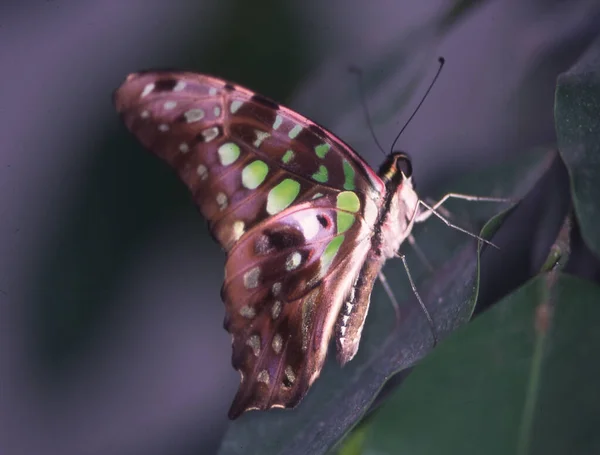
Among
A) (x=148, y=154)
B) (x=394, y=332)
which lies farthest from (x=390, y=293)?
(x=148, y=154)

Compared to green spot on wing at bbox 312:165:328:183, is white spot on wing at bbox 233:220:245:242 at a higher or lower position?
lower

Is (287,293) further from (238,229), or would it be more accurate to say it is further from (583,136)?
(583,136)

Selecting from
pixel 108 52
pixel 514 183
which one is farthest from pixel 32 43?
pixel 514 183

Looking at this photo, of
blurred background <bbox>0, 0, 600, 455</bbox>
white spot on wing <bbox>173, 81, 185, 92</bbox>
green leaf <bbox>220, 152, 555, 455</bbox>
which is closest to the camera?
green leaf <bbox>220, 152, 555, 455</bbox>

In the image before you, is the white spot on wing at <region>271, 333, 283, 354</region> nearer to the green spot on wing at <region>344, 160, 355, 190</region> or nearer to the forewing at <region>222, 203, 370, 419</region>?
the forewing at <region>222, 203, 370, 419</region>

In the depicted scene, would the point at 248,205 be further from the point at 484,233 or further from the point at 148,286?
the point at 148,286

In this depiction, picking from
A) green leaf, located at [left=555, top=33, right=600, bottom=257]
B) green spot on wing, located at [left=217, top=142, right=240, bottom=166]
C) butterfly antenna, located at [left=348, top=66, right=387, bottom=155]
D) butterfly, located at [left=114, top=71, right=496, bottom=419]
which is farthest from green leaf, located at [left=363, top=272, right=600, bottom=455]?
butterfly antenna, located at [left=348, top=66, right=387, bottom=155]

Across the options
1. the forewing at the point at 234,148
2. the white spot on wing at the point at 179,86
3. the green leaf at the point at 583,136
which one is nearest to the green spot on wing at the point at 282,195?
the forewing at the point at 234,148

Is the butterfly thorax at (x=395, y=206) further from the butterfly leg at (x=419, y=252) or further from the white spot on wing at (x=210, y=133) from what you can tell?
the white spot on wing at (x=210, y=133)
